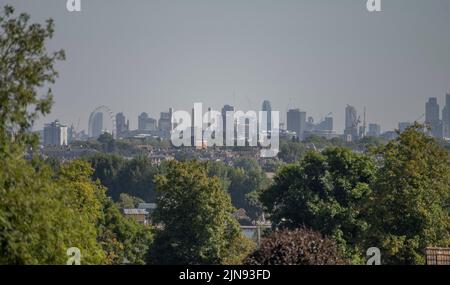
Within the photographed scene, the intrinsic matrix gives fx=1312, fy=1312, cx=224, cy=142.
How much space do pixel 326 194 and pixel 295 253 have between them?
22817 mm

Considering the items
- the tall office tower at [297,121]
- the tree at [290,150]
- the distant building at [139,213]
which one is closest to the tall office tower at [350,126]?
the tall office tower at [297,121]

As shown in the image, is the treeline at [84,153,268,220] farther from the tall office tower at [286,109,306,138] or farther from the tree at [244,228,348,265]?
the tree at [244,228,348,265]

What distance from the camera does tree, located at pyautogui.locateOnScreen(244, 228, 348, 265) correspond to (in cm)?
2728

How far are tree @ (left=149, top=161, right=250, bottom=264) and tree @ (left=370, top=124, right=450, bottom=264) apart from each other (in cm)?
651

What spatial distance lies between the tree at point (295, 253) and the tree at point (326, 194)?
55.4 feet

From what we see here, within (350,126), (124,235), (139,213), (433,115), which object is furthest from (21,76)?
(139,213)

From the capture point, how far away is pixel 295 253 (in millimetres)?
27594

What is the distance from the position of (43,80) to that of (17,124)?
89 cm

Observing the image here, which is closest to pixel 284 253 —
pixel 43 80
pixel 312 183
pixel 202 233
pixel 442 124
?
pixel 43 80

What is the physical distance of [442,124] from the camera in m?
71.5

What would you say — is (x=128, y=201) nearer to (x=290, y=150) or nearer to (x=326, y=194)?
(x=290, y=150)

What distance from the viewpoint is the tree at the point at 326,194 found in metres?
47.0
